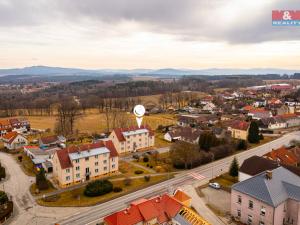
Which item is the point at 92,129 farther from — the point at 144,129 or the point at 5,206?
the point at 5,206

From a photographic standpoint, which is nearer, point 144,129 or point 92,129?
point 144,129

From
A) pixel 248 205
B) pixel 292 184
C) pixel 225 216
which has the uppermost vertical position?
pixel 292 184

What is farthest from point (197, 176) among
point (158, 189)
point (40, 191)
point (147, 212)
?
point (40, 191)

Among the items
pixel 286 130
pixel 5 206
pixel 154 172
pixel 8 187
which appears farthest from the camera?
pixel 286 130

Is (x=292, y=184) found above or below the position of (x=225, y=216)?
above

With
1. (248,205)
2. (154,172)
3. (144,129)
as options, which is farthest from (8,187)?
(248,205)

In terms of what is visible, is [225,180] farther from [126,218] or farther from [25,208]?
[25,208]

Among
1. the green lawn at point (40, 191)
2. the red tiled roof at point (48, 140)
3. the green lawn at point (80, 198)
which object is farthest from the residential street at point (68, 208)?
the red tiled roof at point (48, 140)
